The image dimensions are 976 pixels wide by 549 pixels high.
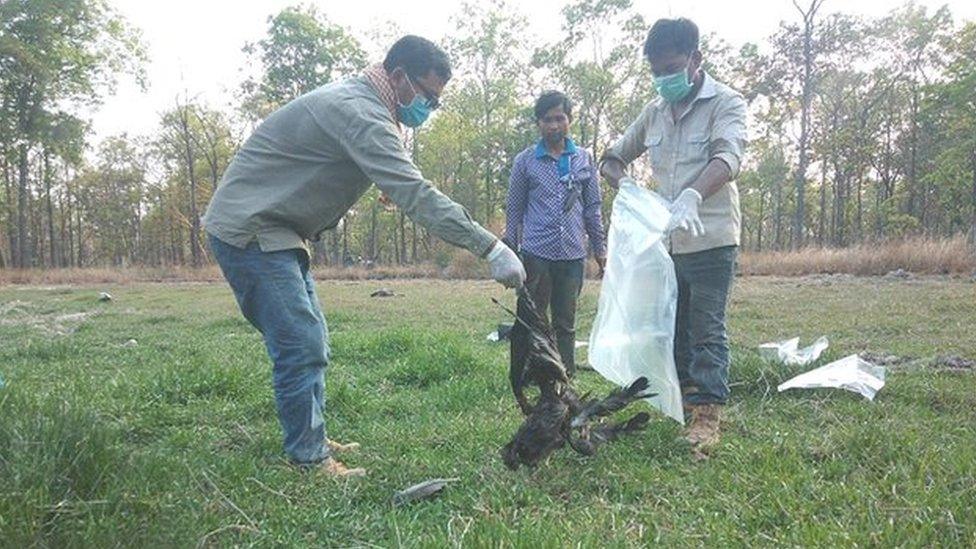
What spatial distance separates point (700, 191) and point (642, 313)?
0.60m

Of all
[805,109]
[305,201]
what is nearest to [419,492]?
[305,201]

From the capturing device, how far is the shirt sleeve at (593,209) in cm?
449

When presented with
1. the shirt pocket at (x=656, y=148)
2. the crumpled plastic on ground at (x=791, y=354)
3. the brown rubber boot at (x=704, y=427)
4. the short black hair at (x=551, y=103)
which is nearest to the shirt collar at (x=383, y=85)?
the shirt pocket at (x=656, y=148)

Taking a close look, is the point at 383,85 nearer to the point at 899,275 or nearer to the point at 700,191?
the point at 700,191

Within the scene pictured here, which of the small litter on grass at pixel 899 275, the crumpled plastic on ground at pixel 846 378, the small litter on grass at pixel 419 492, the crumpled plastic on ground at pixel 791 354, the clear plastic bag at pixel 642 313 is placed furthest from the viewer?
the small litter on grass at pixel 899 275

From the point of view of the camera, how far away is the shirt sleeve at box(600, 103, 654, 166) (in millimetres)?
3629

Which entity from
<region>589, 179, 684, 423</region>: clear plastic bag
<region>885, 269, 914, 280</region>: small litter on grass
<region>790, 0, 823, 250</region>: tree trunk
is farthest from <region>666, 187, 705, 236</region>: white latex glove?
<region>790, 0, 823, 250</region>: tree trunk

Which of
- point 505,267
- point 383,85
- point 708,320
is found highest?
point 383,85

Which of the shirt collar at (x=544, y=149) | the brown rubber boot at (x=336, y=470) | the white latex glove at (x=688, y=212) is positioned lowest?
the brown rubber boot at (x=336, y=470)

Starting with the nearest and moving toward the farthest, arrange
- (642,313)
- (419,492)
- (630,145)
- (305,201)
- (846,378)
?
1. (419,492)
2. (305,201)
3. (642,313)
4. (846,378)
5. (630,145)

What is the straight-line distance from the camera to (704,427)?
294cm

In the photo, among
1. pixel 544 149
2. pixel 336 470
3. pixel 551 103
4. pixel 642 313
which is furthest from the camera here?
pixel 544 149

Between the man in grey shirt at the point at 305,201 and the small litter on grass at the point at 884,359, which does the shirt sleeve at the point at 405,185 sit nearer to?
Result: the man in grey shirt at the point at 305,201

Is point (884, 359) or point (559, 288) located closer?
point (559, 288)
